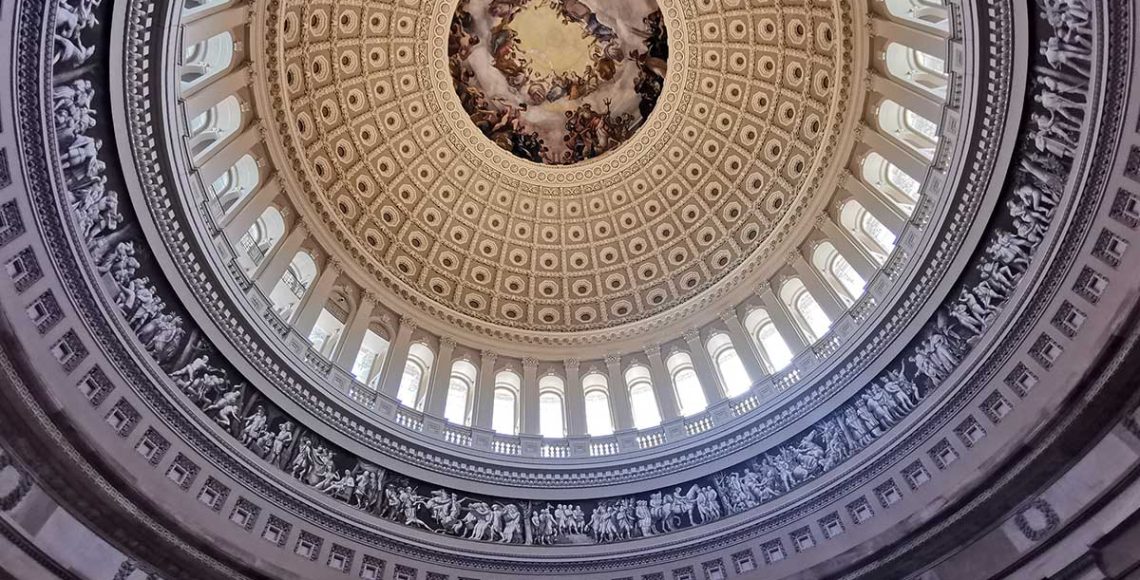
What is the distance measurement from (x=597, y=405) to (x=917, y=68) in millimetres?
14737

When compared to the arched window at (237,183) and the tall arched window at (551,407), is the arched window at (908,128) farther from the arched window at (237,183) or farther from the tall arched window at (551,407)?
the arched window at (237,183)

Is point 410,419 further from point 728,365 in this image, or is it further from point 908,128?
point 908,128

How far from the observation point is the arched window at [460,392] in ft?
78.1

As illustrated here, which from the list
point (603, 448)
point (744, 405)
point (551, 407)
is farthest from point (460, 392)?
point (744, 405)

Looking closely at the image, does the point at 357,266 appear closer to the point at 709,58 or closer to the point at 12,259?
the point at 12,259

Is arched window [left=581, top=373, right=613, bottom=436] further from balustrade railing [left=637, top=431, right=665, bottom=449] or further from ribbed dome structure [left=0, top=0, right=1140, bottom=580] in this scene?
balustrade railing [left=637, top=431, right=665, bottom=449]

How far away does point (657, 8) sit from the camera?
29484mm

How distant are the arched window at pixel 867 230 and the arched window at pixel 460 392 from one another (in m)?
13.7

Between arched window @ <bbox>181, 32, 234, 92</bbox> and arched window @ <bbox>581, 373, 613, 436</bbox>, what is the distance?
50.1 ft

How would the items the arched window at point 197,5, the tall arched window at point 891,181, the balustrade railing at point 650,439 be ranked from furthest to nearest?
the balustrade railing at point 650,439, the tall arched window at point 891,181, the arched window at point 197,5

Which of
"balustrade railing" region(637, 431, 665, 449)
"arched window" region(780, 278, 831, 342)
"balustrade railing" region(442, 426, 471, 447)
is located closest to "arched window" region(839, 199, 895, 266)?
"arched window" region(780, 278, 831, 342)

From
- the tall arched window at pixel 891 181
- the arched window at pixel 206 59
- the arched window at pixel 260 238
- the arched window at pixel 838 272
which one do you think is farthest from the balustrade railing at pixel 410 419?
the tall arched window at pixel 891 181

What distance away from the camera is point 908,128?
72.2 feet

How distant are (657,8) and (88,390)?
24514 millimetres
